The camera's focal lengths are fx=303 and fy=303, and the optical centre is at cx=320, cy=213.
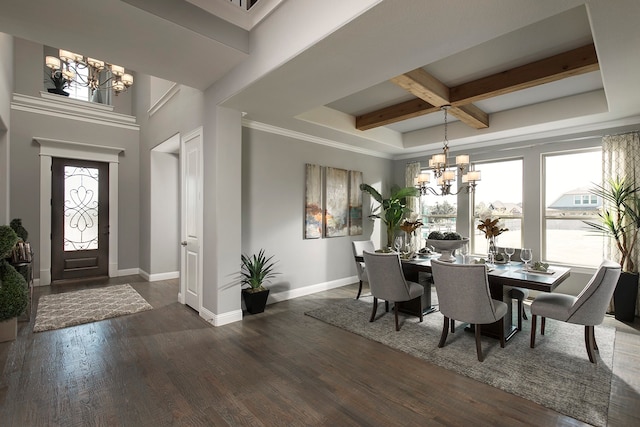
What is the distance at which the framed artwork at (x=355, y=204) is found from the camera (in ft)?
18.7

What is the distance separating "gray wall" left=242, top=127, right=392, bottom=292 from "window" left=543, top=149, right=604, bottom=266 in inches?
129

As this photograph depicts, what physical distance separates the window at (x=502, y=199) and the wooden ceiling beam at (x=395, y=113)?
83.2 inches

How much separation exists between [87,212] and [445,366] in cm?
653

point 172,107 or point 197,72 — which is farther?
point 172,107

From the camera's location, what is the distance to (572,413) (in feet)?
6.64

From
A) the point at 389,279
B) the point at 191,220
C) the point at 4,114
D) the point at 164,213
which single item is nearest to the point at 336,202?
the point at 389,279

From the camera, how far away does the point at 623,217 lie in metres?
3.97

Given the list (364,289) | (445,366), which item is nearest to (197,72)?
Answer: (445,366)

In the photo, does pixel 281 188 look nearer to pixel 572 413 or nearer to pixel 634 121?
pixel 572 413

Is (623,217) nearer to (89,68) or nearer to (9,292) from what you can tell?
(9,292)

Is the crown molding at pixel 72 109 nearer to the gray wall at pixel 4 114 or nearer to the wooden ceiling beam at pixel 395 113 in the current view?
the gray wall at pixel 4 114

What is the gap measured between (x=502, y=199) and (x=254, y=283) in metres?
4.38

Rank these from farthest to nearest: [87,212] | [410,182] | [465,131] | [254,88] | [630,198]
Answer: [410,182], [87,212], [465,131], [630,198], [254,88]

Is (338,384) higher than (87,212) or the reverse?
the reverse
